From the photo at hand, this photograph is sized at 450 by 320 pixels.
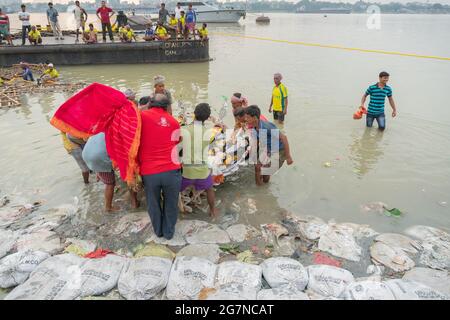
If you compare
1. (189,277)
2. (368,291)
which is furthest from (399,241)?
(189,277)

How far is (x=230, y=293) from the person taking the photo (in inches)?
114

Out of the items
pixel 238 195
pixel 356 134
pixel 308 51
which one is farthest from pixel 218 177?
pixel 308 51

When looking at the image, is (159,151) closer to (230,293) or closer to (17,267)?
(230,293)

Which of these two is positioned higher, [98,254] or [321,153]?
[321,153]

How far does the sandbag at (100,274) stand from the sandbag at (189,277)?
1.73ft

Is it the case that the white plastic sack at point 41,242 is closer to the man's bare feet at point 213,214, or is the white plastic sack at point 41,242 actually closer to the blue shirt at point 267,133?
the man's bare feet at point 213,214

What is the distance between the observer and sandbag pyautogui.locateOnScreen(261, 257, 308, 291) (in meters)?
3.09

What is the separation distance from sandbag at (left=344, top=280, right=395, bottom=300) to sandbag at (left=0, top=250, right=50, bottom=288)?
299 centimetres

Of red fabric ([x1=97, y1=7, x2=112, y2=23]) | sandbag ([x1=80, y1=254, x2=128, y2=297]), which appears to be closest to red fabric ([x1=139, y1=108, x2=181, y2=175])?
sandbag ([x1=80, y1=254, x2=128, y2=297])

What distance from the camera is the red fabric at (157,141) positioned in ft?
10.9

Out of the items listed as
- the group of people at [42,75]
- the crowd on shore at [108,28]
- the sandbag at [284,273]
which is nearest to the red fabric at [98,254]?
the sandbag at [284,273]

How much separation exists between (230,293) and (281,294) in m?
0.44
